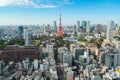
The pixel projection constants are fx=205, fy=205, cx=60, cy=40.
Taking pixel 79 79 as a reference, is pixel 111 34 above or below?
above

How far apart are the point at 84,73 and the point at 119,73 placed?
103 cm

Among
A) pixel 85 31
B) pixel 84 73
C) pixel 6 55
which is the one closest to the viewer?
pixel 84 73

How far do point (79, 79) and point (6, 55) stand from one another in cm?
337

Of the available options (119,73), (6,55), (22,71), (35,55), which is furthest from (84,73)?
(6,55)

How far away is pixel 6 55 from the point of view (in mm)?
7656

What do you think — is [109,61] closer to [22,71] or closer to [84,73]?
[84,73]

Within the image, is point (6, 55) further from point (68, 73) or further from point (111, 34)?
point (111, 34)

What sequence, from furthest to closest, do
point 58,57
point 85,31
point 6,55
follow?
point 85,31 < point 58,57 < point 6,55

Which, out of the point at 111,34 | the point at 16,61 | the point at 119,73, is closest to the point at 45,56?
the point at 16,61

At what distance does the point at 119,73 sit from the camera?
229 inches

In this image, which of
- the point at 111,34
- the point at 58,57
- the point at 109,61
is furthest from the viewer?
the point at 111,34

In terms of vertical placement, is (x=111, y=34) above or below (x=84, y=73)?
above

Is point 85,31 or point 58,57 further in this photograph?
point 85,31

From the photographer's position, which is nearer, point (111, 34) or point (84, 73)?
point (84, 73)
